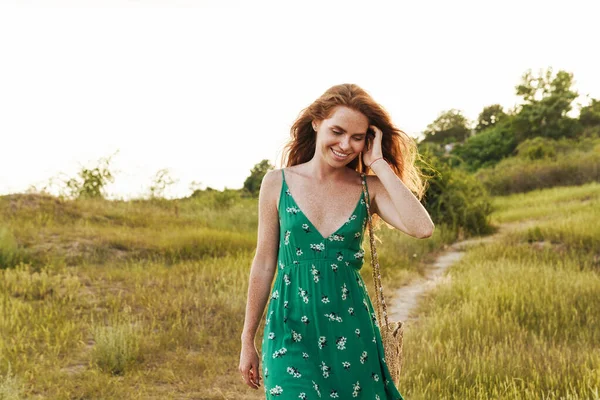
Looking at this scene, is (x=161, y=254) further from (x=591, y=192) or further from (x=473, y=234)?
(x=591, y=192)

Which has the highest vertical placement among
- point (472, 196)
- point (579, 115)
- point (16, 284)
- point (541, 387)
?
point (579, 115)

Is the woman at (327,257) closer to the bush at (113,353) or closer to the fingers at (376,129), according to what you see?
the fingers at (376,129)

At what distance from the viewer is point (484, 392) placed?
15.7 feet

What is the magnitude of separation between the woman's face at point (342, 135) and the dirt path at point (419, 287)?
180 inches

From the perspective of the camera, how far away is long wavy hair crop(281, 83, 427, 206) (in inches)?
116

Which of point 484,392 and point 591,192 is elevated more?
point 591,192

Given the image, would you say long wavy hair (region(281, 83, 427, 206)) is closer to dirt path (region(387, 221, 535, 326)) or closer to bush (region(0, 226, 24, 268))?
dirt path (region(387, 221, 535, 326))

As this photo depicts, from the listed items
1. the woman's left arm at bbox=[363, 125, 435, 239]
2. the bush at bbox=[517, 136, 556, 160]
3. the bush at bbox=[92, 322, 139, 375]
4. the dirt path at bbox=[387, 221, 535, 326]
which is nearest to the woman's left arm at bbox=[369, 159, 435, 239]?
the woman's left arm at bbox=[363, 125, 435, 239]

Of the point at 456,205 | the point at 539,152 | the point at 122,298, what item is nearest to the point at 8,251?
the point at 122,298

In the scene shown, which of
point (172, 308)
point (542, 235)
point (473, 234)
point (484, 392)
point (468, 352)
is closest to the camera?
point (484, 392)

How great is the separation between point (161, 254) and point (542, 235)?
6.94 metres

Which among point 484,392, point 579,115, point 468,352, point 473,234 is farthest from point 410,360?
point 579,115

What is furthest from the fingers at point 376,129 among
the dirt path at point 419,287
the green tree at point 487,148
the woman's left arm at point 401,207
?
the green tree at point 487,148

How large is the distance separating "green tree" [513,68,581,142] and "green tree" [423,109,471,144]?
→ 8153 millimetres
